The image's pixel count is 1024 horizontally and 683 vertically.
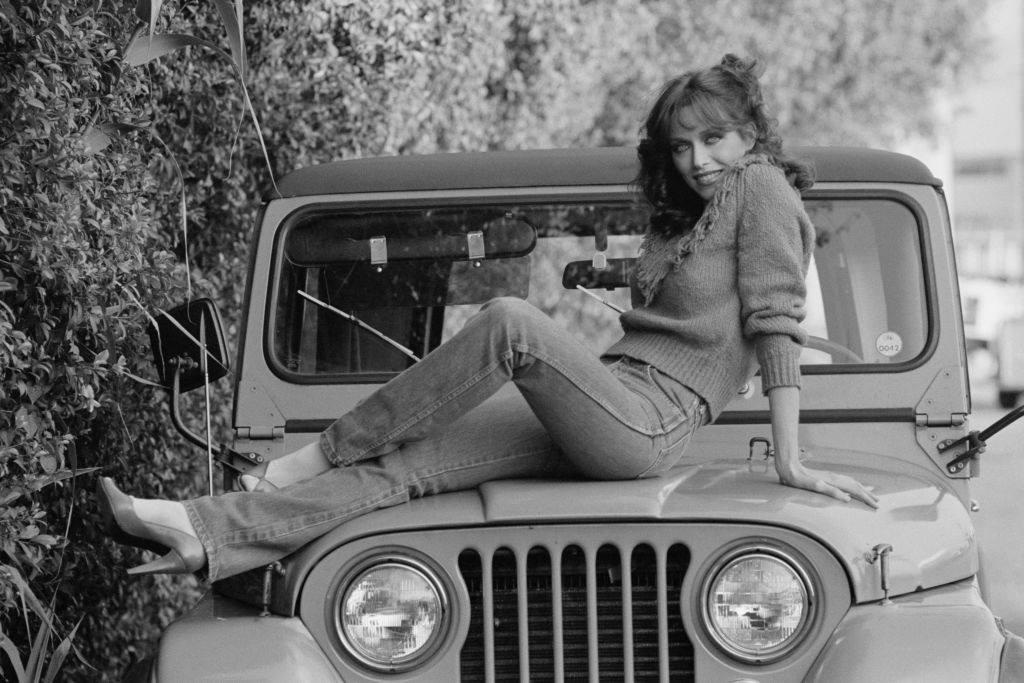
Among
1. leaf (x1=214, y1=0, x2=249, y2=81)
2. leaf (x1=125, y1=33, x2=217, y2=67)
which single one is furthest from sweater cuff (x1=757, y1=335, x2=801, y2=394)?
leaf (x1=125, y1=33, x2=217, y2=67)

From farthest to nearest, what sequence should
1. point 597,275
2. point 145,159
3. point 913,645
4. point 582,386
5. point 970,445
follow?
point 145,159 → point 597,275 → point 970,445 → point 582,386 → point 913,645

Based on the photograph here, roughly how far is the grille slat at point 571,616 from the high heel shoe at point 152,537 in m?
0.50

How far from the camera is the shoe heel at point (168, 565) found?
2.62 metres

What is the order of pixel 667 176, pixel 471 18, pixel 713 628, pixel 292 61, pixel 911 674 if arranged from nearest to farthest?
pixel 911 674, pixel 713 628, pixel 667 176, pixel 292 61, pixel 471 18

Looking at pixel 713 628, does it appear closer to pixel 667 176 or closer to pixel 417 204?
pixel 667 176

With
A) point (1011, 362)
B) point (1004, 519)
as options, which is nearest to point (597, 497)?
point (1004, 519)

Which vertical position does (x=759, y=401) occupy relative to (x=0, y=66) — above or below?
below

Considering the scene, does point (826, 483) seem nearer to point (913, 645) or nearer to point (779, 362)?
point (779, 362)

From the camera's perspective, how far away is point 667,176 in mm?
3307

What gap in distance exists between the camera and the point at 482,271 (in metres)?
3.73

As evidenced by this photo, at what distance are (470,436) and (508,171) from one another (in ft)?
3.27

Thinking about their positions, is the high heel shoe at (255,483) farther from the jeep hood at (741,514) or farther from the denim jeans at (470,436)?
the jeep hood at (741,514)

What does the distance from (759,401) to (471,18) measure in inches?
151

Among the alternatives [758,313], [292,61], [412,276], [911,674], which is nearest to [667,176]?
[758,313]
